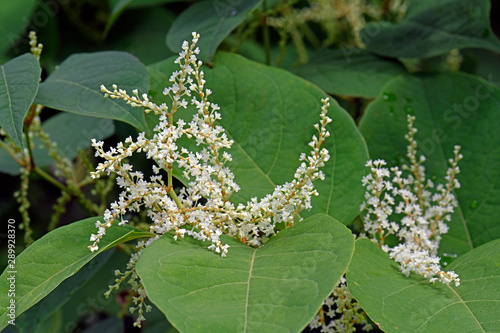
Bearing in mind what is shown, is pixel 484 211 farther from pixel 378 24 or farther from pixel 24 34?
pixel 24 34

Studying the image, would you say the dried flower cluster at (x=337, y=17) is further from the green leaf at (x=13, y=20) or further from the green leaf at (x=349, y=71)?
the green leaf at (x=13, y=20)

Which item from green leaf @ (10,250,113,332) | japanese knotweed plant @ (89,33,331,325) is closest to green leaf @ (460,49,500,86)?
japanese knotweed plant @ (89,33,331,325)

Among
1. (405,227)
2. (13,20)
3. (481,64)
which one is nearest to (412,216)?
(405,227)

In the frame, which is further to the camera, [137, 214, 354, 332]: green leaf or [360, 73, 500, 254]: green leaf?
[360, 73, 500, 254]: green leaf

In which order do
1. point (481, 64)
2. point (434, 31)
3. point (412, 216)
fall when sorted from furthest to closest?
point (481, 64) < point (434, 31) < point (412, 216)

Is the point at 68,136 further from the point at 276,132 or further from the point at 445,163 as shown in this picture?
the point at 445,163

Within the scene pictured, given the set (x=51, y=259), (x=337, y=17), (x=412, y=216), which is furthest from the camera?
(x=337, y=17)

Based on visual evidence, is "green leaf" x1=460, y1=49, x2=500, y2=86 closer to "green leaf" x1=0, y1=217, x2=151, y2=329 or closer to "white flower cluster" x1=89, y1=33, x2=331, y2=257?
"white flower cluster" x1=89, y1=33, x2=331, y2=257
